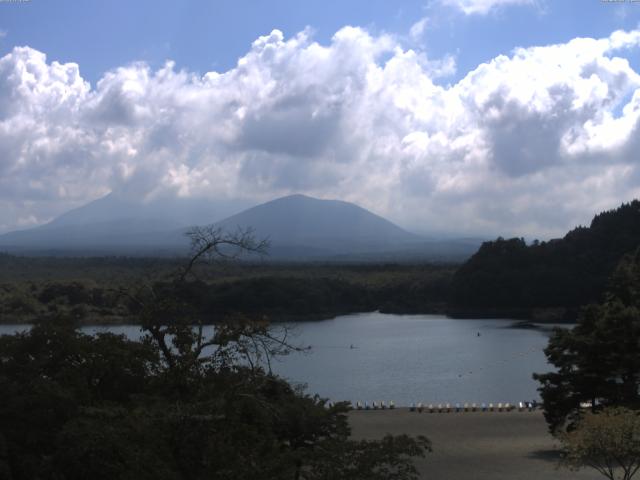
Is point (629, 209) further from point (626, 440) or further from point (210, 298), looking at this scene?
point (626, 440)

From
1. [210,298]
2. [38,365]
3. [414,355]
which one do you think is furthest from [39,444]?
[210,298]

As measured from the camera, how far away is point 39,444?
768 cm

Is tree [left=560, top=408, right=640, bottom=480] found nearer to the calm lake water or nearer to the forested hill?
the calm lake water

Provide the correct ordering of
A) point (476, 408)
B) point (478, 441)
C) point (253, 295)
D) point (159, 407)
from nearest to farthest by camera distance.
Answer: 1. point (159, 407)
2. point (478, 441)
3. point (476, 408)
4. point (253, 295)

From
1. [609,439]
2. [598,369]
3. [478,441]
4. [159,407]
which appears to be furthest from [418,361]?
[159,407]

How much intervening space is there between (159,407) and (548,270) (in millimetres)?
47218

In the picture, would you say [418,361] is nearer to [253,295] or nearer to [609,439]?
[253,295]

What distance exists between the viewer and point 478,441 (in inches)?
622

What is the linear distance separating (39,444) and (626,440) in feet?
23.1

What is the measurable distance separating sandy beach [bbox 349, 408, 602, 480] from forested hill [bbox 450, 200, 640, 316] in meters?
31.6

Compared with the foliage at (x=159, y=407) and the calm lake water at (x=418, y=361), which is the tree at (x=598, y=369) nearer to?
the calm lake water at (x=418, y=361)

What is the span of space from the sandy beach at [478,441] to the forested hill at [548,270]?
104 ft

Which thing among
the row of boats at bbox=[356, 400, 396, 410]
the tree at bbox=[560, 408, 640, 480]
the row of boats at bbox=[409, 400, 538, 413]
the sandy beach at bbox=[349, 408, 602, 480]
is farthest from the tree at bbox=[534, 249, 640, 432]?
the row of boats at bbox=[356, 400, 396, 410]

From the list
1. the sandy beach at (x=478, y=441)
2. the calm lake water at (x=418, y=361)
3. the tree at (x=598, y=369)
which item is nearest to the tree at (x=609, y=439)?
the sandy beach at (x=478, y=441)
